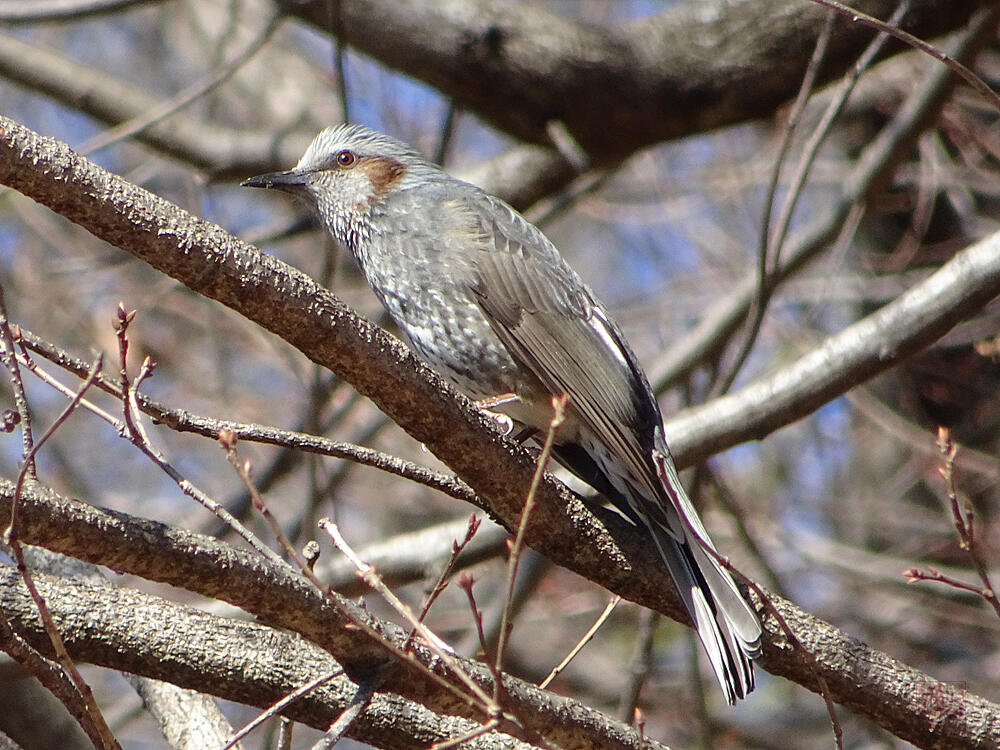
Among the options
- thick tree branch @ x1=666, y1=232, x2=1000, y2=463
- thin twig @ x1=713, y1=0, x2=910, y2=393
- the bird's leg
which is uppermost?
thin twig @ x1=713, y1=0, x2=910, y2=393

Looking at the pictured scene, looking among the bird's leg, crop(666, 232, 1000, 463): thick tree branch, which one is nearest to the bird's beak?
the bird's leg

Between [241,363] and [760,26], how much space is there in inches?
213

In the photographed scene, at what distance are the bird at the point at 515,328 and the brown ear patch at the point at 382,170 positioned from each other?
0.04 feet

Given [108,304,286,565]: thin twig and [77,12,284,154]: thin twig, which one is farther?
[77,12,284,154]: thin twig

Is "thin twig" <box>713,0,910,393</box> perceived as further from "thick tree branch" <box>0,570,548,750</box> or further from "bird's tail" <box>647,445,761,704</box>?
"thick tree branch" <box>0,570,548,750</box>

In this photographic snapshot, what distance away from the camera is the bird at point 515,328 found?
3.46 metres

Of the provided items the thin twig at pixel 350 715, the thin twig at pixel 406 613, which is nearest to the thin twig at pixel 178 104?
the thin twig at pixel 350 715

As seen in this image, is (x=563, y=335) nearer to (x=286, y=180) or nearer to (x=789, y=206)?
(x=789, y=206)

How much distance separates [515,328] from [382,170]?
1144 mm

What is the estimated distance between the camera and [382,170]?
4.53 m

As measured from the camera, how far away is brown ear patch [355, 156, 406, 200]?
4.46 metres

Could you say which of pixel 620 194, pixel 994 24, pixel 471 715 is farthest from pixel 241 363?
pixel 471 715

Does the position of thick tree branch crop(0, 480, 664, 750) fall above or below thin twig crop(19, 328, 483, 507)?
below

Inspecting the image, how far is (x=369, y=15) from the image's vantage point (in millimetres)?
4996
